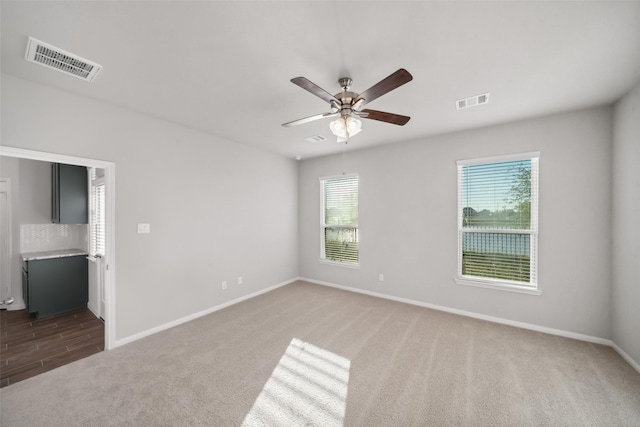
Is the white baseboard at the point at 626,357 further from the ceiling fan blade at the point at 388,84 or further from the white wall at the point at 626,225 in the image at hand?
the ceiling fan blade at the point at 388,84

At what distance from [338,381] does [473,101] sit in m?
3.25

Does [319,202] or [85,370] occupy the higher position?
[319,202]

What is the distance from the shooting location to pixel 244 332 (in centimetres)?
322

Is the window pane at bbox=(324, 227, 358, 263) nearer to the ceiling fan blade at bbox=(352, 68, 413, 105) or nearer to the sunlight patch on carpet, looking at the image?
→ the sunlight patch on carpet

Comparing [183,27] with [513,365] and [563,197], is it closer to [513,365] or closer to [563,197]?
[513,365]

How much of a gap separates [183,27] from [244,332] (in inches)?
127

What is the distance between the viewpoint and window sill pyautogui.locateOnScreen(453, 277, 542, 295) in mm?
3279

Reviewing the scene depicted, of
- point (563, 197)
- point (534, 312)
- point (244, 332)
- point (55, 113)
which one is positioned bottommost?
point (244, 332)

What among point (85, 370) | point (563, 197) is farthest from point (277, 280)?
point (563, 197)

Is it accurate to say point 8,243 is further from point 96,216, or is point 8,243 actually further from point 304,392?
point 304,392

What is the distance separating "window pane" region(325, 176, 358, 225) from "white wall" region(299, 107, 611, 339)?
0.21 meters

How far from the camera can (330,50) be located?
1.93 meters

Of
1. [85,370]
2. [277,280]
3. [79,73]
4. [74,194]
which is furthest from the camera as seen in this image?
[277,280]

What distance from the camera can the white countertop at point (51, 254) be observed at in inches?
143
